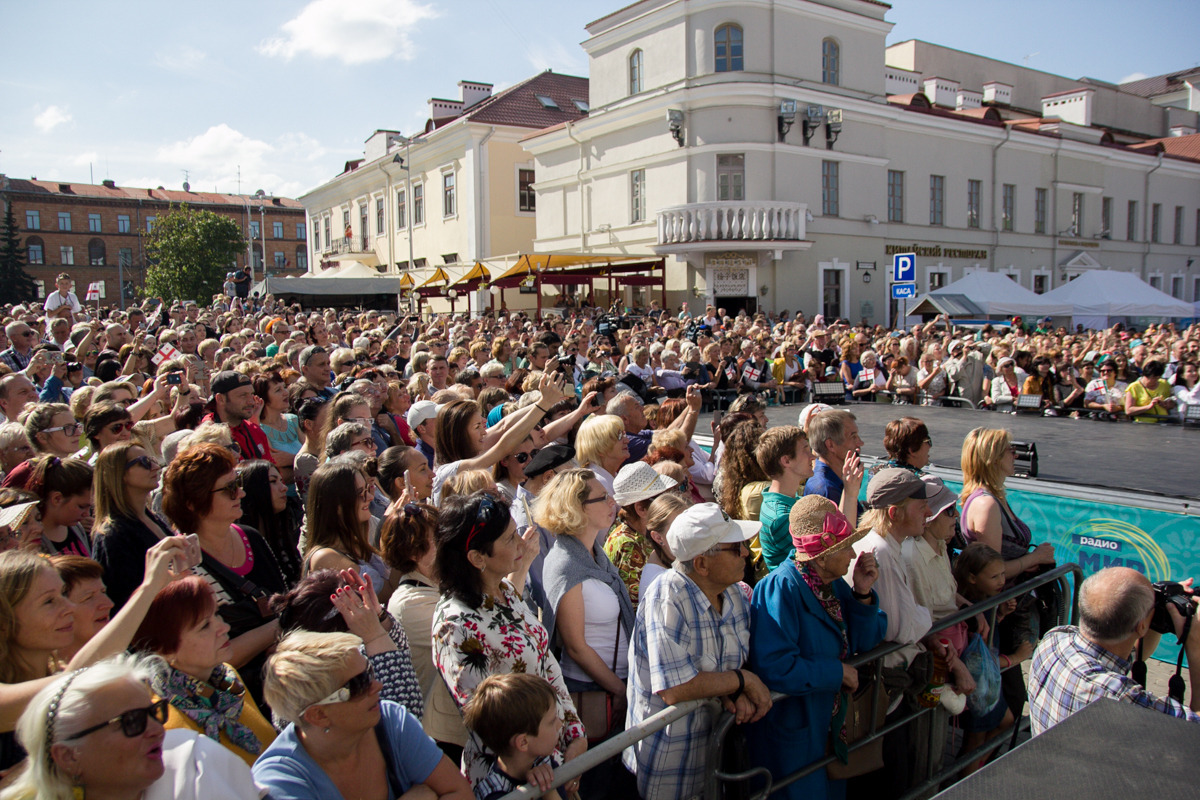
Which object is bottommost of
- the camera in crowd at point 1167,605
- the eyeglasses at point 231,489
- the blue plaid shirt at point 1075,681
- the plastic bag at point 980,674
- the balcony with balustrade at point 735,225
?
the plastic bag at point 980,674

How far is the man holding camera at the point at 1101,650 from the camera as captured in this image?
10.1 feet

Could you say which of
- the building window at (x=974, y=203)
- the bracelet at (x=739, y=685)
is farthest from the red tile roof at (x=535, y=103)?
the bracelet at (x=739, y=685)

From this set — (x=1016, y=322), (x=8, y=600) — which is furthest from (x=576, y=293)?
(x=8, y=600)

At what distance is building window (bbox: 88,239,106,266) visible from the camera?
77.2 meters

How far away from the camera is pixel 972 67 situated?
4212cm

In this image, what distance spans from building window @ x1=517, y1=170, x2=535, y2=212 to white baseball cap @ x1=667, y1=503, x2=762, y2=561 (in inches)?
1304

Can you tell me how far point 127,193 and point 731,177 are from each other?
78.6 m

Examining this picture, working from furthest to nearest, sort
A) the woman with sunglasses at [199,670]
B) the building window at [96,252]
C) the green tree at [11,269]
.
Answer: the building window at [96,252]
the green tree at [11,269]
the woman with sunglasses at [199,670]

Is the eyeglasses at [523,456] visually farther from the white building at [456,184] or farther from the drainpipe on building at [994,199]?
the drainpipe on building at [994,199]

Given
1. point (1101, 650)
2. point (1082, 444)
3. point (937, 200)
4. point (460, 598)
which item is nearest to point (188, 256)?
point (937, 200)

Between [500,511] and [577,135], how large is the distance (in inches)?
1124

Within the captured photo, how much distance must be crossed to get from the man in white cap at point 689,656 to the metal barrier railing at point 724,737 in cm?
7

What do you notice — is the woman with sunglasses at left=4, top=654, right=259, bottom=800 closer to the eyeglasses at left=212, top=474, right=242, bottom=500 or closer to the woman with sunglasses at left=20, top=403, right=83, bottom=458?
the eyeglasses at left=212, top=474, right=242, bottom=500

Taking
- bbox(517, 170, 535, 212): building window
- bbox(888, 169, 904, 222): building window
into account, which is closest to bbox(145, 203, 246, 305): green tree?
bbox(517, 170, 535, 212): building window
